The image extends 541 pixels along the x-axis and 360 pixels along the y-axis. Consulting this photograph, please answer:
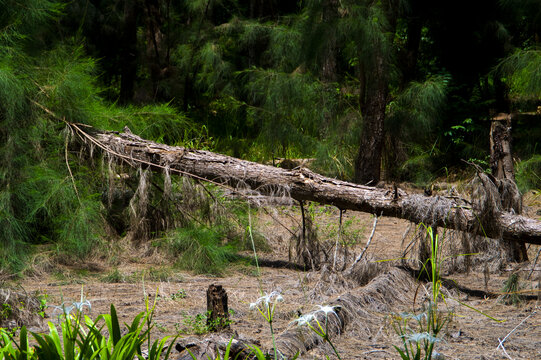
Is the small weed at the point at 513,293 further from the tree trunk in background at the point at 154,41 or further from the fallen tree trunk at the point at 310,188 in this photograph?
the tree trunk in background at the point at 154,41

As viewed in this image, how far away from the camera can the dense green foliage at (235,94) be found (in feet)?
16.7

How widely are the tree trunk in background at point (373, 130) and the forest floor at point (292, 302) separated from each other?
222 centimetres

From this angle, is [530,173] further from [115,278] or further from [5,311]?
[5,311]

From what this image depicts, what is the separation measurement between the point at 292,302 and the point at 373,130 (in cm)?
436

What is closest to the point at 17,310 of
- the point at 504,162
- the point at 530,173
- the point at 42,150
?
the point at 42,150

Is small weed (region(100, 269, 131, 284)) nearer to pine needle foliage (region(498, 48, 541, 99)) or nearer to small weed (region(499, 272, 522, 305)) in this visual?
small weed (region(499, 272, 522, 305))

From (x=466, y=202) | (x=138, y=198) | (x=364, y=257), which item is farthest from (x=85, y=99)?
(x=466, y=202)

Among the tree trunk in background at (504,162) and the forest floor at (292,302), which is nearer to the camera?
the forest floor at (292,302)

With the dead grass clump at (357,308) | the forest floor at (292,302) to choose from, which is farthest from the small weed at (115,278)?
the dead grass clump at (357,308)

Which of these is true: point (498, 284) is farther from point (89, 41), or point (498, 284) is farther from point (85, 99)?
point (89, 41)

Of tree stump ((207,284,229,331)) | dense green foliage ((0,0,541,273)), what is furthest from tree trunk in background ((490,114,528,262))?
tree stump ((207,284,229,331))

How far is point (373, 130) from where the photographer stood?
25.9ft

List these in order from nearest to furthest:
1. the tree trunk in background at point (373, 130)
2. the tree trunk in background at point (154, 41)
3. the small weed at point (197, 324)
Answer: the small weed at point (197, 324)
the tree trunk in background at point (373, 130)
the tree trunk in background at point (154, 41)

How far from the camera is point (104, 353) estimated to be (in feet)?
6.81
